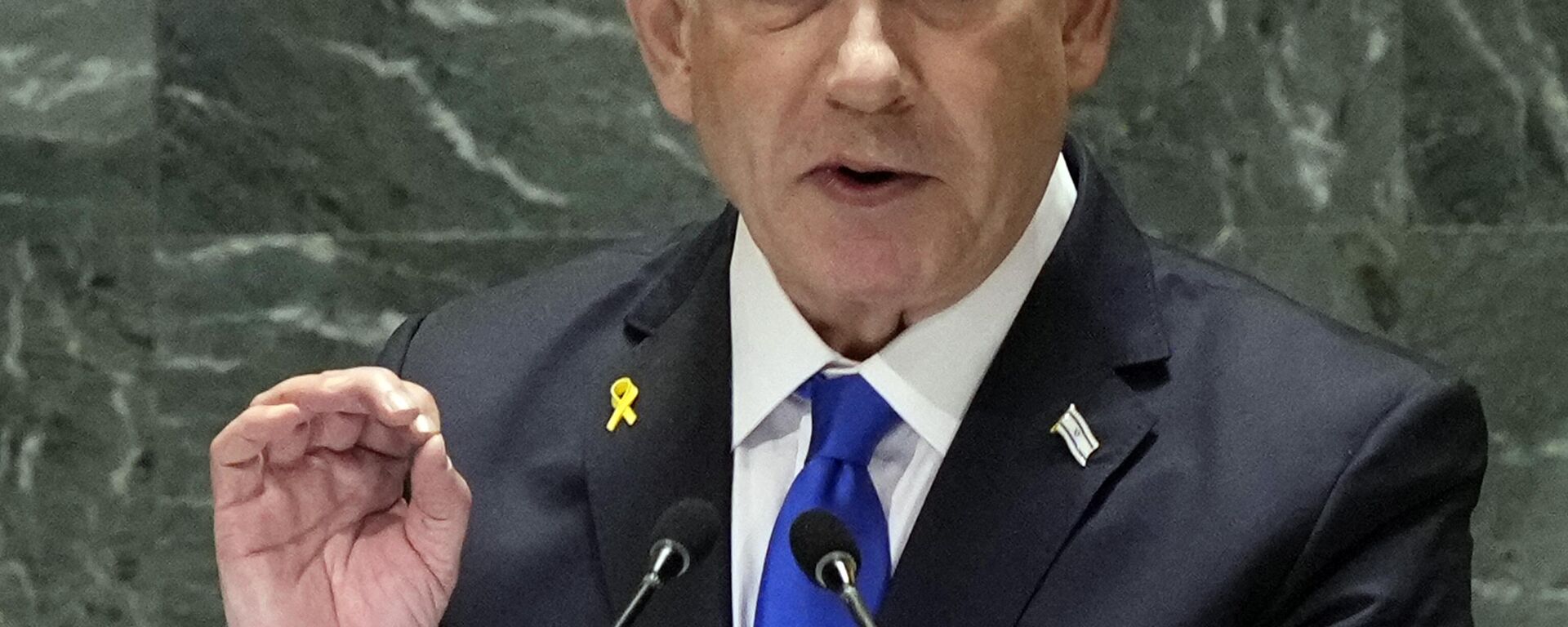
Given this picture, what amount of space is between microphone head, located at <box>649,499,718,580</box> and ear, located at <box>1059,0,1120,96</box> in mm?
540

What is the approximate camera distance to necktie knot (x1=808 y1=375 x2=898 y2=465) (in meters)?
1.53

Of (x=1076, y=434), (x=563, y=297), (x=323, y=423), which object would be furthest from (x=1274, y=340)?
(x=323, y=423)

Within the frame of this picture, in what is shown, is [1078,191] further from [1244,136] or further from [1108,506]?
[1244,136]

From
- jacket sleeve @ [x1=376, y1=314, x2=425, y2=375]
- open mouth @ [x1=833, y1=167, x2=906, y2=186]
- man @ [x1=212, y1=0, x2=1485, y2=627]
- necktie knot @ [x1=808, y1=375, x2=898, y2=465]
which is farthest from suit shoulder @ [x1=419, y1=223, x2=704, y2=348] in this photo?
open mouth @ [x1=833, y1=167, x2=906, y2=186]

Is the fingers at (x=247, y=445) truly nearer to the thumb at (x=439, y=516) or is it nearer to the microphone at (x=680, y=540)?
the thumb at (x=439, y=516)

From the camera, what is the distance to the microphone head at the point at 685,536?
4.22ft

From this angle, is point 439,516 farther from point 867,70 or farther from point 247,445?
point 867,70

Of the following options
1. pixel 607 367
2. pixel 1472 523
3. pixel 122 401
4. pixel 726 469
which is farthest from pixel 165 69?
pixel 1472 523

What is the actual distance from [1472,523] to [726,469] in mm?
1182

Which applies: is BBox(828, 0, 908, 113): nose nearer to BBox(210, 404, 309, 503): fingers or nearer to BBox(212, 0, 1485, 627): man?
BBox(212, 0, 1485, 627): man

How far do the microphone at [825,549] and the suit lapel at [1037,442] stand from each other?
23 cm

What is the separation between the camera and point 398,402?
54.5 inches

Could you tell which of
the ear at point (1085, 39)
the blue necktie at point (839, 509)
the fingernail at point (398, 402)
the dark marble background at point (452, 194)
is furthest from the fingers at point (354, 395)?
the dark marble background at point (452, 194)

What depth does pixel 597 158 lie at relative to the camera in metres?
2.34
